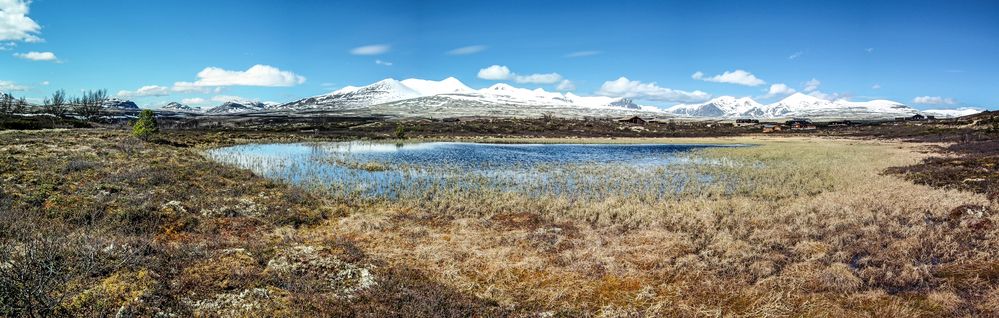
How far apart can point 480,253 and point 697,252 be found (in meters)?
6.48

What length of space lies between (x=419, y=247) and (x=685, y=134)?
112 meters

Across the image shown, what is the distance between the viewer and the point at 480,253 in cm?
1481

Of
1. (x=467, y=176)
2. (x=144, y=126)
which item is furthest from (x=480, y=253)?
(x=144, y=126)

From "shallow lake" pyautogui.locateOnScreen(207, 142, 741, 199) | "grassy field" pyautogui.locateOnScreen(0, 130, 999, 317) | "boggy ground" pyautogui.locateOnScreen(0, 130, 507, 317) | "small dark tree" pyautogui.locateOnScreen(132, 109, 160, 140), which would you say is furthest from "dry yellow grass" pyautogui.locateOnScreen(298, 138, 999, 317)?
"small dark tree" pyautogui.locateOnScreen(132, 109, 160, 140)

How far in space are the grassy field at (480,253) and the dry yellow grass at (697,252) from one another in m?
0.07

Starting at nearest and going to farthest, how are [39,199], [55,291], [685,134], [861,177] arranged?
1. [55,291]
2. [39,199]
3. [861,177]
4. [685,134]

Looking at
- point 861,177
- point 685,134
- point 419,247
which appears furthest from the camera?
point 685,134

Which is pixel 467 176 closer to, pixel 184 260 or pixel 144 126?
pixel 184 260

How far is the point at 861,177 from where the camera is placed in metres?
32.3

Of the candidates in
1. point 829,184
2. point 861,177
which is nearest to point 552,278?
point 829,184

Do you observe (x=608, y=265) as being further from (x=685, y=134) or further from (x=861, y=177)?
(x=685, y=134)

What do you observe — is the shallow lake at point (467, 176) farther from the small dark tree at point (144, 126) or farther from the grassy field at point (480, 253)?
the small dark tree at point (144, 126)

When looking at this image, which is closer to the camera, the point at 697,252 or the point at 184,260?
the point at 184,260

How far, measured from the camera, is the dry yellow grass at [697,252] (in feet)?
37.2
